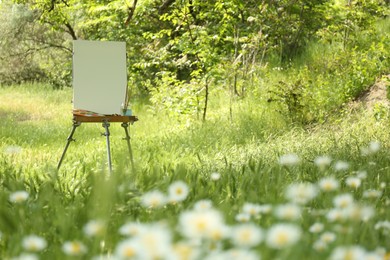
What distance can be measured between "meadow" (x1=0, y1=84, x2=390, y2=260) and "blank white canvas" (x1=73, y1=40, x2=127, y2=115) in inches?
23.5

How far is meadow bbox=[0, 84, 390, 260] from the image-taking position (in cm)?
108

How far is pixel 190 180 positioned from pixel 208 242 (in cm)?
162

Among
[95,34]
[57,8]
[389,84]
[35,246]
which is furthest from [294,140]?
[95,34]

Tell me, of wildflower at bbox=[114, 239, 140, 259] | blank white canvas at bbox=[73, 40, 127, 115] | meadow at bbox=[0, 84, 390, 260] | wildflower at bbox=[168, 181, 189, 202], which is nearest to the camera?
wildflower at bbox=[114, 239, 140, 259]

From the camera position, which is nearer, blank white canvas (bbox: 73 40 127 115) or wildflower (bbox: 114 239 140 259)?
wildflower (bbox: 114 239 140 259)

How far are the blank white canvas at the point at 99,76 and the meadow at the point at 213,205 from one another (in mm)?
596

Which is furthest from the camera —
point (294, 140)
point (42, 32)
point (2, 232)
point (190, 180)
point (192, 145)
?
point (42, 32)

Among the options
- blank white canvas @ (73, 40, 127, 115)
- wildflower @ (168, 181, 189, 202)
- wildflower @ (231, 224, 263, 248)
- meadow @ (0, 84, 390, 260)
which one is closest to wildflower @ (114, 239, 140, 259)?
meadow @ (0, 84, 390, 260)

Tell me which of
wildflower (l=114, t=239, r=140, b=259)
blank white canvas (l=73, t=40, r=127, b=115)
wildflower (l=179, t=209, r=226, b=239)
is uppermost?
wildflower (l=179, t=209, r=226, b=239)

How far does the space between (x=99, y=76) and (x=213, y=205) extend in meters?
3.82

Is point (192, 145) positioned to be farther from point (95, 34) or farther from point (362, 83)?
point (95, 34)

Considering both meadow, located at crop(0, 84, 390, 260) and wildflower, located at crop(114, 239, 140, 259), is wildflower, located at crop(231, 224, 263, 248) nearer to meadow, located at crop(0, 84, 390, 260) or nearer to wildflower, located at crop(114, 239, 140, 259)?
meadow, located at crop(0, 84, 390, 260)

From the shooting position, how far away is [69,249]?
46.3 inches

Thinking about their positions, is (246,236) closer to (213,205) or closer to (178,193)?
(178,193)
